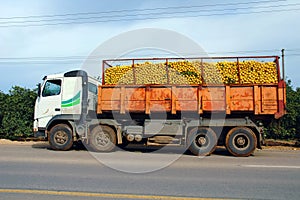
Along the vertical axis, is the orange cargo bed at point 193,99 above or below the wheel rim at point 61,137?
above

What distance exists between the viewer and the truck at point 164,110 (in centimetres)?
1055

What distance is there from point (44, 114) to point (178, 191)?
25.3 ft

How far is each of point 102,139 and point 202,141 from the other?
3.58 meters

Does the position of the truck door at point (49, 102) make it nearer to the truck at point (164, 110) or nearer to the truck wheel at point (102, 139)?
the truck at point (164, 110)

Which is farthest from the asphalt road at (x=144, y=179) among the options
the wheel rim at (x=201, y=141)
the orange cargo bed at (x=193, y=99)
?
the orange cargo bed at (x=193, y=99)

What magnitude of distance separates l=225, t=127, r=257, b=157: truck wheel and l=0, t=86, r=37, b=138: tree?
35.6ft

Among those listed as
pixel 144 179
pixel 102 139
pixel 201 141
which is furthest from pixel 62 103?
pixel 144 179

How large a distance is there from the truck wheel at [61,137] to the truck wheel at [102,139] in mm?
867

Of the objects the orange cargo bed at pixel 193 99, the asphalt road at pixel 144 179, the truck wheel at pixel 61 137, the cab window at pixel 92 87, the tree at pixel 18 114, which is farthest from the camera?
the tree at pixel 18 114

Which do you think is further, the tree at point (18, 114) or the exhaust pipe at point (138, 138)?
the tree at point (18, 114)

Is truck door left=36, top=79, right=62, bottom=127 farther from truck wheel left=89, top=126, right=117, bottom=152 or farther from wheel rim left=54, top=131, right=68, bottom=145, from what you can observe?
truck wheel left=89, top=126, right=117, bottom=152

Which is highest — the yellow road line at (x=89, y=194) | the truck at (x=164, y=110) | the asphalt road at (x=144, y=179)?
the truck at (x=164, y=110)

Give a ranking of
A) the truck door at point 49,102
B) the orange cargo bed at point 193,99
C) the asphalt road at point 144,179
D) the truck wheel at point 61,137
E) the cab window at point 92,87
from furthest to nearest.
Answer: the cab window at point 92,87
the truck door at point 49,102
the truck wheel at point 61,137
the orange cargo bed at point 193,99
the asphalt road at point 144,179

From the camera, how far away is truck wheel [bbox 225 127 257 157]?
34.8 feet
